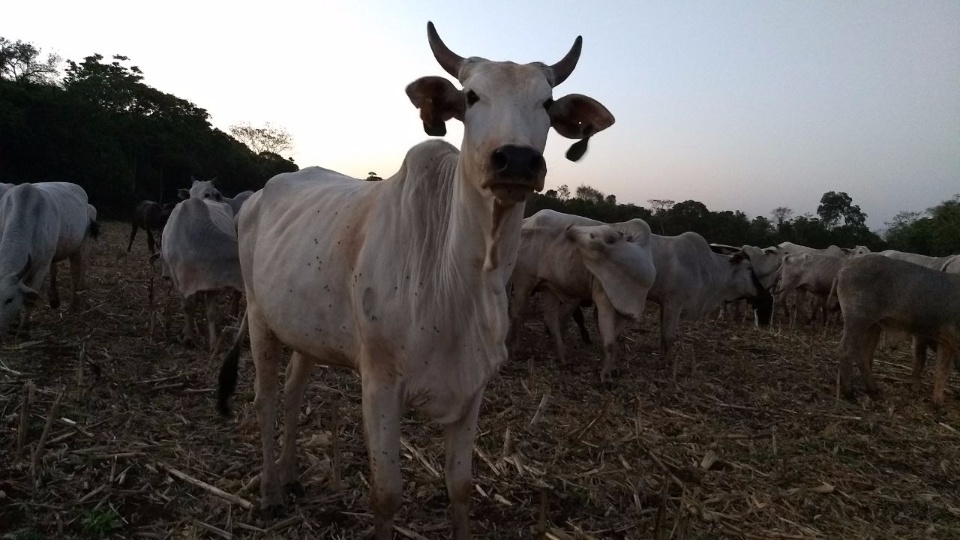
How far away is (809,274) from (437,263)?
1589 cm

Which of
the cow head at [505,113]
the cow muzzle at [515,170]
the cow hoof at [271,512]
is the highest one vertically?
the cow head at [505,113]

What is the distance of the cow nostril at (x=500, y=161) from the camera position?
7.59ft

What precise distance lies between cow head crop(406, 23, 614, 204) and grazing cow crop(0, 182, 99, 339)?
5.85 metres

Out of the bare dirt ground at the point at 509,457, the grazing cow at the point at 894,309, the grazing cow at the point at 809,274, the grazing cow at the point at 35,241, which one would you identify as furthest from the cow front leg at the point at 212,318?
the grazing cow at the point at 809,274

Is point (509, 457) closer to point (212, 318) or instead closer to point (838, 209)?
point (212, 318)

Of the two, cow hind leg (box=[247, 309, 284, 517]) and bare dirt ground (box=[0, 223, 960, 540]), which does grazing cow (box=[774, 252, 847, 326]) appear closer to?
bare dirt ground (box=[0, 223, 960, 540])

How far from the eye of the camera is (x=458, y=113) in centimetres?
294

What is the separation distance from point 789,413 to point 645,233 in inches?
122

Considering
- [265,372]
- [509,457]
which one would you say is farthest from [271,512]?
[509,457]

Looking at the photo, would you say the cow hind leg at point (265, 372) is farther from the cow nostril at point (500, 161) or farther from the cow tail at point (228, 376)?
the cow nostril at point (500, 161)

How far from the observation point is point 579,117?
10.1 feet

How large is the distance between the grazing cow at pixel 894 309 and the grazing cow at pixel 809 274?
785cm

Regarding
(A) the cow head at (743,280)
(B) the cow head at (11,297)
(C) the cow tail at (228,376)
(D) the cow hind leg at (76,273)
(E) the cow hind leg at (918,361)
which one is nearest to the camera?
(C) the cow tail at (228,376)

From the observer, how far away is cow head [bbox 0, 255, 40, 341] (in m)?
6.19
